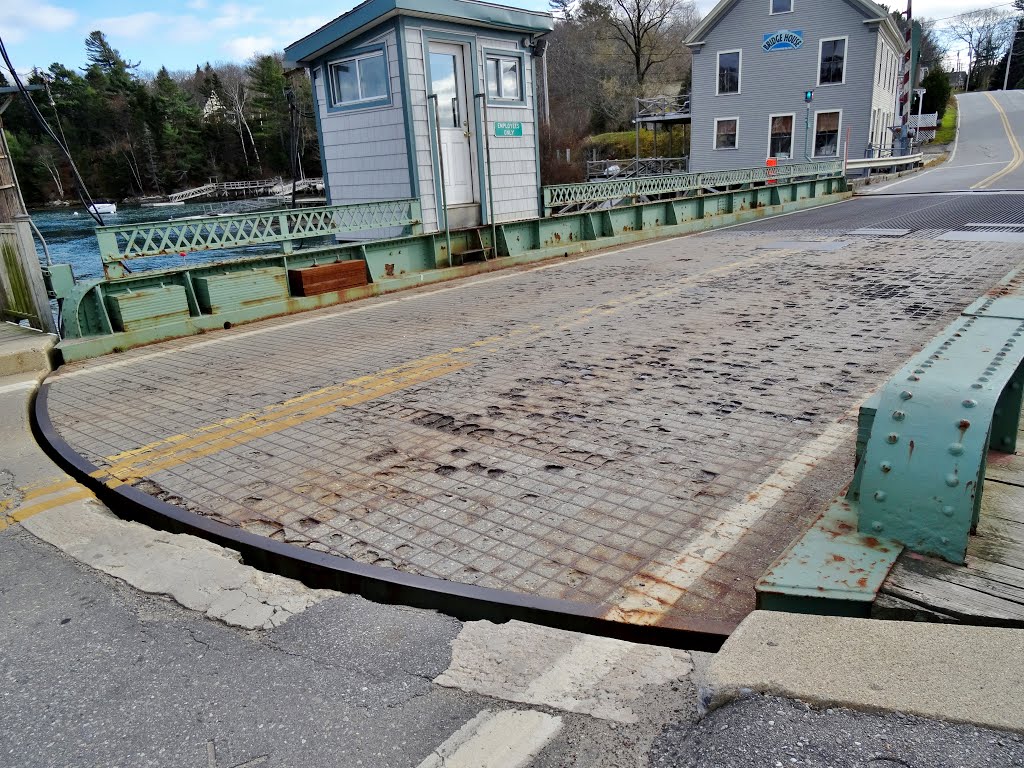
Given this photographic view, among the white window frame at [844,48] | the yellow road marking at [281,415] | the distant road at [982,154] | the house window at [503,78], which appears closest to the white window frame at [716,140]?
the white window frame at [844,48]

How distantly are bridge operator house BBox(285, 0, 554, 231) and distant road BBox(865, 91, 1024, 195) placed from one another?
16.7 metres

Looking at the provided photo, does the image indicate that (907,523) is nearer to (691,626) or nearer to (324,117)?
(691,626)

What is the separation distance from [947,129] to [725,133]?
29.2 metres

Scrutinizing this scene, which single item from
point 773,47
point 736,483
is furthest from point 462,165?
point 773,47

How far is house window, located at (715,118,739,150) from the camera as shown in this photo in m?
37.7

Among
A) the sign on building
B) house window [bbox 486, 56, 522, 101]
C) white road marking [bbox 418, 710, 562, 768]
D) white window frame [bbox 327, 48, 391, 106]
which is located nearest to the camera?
white road marking [bbox 418, 710, 562, 768]

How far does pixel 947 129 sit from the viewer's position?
Answer: 5559 cm

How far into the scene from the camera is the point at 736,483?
13.5 feet

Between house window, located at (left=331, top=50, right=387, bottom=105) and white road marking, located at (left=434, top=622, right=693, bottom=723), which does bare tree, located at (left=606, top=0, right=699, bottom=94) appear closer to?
house window, located at (left=331, top=50, right=387, bottom=105)

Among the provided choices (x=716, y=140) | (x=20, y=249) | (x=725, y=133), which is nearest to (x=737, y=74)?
(x=725, y=133)

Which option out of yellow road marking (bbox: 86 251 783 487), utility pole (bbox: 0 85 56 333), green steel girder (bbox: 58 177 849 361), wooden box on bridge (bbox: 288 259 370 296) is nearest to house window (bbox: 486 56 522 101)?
green steel girder (bbox: 58 177 849 361)

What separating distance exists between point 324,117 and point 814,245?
9809 mm

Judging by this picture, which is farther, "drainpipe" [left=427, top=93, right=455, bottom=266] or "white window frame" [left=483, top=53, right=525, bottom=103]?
"white window frame" [left=483, top=53, right=525, bottom=103]

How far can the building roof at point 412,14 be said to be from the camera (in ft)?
38.8
